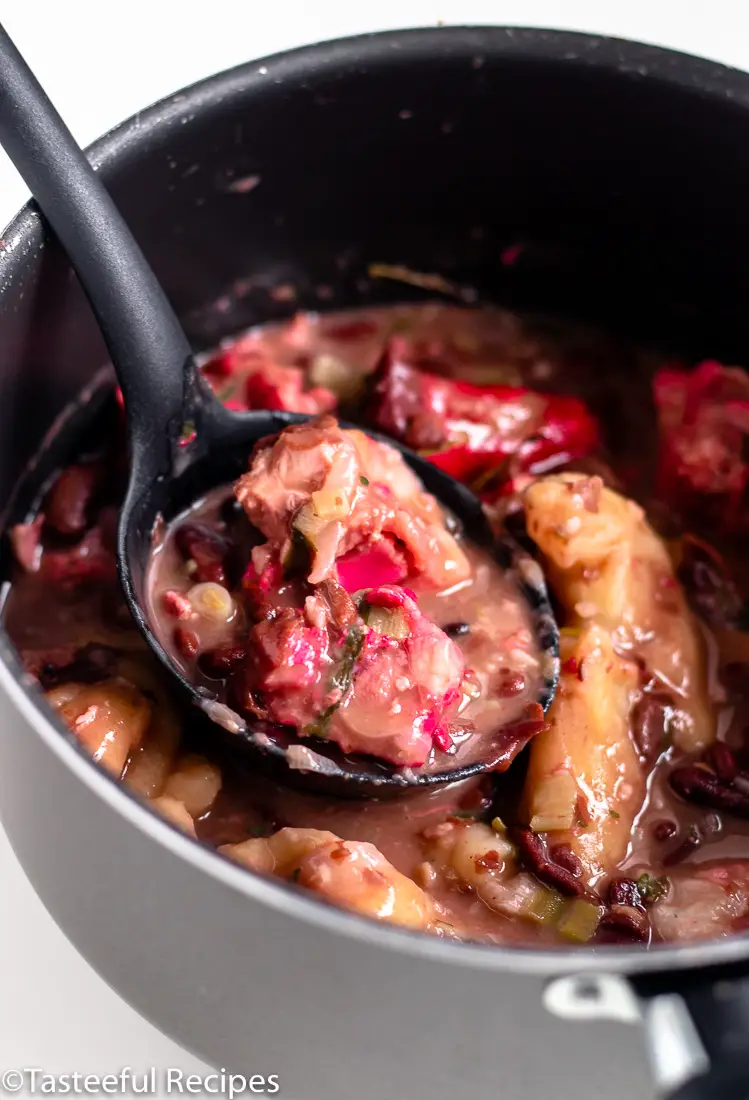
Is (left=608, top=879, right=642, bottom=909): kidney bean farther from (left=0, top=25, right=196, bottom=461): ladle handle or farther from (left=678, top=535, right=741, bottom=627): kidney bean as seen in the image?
(left=0, top=25, right=196, bottom=461): ladle handle

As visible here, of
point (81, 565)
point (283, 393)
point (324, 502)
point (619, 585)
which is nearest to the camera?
point (324, 502)

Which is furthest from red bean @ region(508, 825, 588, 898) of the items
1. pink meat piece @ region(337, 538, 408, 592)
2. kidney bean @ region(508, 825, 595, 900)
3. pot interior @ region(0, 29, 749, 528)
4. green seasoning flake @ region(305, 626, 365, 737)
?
pot interior @ region(0, 29, 749, 528)

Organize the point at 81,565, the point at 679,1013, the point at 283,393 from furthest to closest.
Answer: the point at 283,393
the point at 81,565
the point at 679,1013

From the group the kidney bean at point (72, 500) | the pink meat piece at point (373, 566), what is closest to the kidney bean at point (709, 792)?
the pink meat piece at point (373, 566)

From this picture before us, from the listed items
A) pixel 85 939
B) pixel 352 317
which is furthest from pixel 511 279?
pixel 85 939

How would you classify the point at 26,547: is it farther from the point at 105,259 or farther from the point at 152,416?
the point at 105,259

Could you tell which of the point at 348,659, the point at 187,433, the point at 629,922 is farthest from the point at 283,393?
the point at 629,922

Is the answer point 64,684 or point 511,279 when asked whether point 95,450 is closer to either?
point 64,684
